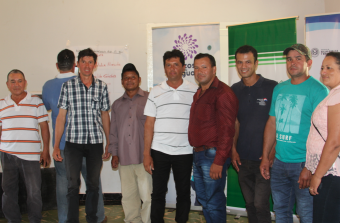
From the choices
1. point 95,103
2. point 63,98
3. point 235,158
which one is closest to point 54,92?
point 63,98

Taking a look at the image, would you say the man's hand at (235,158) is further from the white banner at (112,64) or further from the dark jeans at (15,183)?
the dark jeans at (15,183)

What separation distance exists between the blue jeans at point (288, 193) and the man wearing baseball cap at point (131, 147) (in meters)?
1.33

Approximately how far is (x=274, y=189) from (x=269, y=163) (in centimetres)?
→ 22

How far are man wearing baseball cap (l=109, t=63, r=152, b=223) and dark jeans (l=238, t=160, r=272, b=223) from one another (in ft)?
3.42

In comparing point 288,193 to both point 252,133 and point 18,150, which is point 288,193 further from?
point 18,150

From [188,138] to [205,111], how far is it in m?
0.32

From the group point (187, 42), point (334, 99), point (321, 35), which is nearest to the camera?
point (334, 99)

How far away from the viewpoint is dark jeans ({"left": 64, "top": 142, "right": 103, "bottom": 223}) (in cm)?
258

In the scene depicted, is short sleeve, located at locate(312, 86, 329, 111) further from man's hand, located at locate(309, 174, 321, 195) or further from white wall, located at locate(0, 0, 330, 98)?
white wall, located at locate(0, 0, 330, 98)

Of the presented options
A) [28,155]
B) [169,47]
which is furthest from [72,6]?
[28,155]

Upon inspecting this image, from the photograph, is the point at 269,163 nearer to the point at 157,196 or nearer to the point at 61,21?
the point at 157,196

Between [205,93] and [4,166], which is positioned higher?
[205,93]

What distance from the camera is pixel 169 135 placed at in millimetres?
2449

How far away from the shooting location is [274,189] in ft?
6.77
